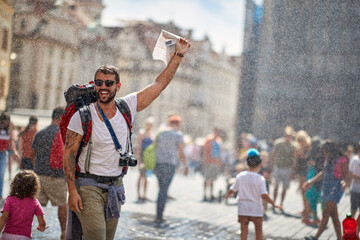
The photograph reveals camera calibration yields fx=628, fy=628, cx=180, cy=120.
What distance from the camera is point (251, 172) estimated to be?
6.54 meters

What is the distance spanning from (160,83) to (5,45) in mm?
8787

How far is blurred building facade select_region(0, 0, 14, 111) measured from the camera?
1145 centimetres

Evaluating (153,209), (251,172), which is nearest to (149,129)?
(153,209)

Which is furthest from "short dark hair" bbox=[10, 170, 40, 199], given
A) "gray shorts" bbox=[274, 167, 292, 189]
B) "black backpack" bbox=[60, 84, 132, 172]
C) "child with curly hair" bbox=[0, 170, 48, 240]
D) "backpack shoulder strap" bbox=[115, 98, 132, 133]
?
"gray shorts" bbox=[274, 167, 292, 189]

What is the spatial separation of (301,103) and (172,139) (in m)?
13.7

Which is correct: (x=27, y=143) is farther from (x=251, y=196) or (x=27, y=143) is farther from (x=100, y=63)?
(x=100, y=63)

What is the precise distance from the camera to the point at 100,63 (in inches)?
Answer: 1367

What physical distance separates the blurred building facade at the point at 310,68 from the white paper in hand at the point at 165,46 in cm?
557

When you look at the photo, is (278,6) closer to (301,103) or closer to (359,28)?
(359,28)

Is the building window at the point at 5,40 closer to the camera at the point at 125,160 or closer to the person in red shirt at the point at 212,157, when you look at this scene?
the person in red shirt at the point at 212,157

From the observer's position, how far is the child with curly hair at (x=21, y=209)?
195 inches

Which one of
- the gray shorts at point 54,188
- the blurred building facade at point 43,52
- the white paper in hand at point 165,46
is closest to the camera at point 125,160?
the white paper in hand at point 165,46

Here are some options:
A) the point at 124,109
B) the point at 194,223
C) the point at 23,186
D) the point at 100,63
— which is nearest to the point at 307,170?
the point at 194,223

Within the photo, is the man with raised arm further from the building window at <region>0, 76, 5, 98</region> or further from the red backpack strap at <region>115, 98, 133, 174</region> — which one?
the building window at <region>0, 76, 5, 98</region>
